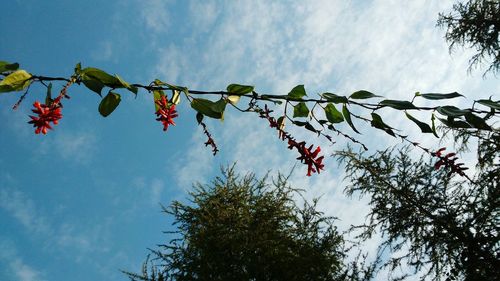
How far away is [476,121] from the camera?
3.73 ft

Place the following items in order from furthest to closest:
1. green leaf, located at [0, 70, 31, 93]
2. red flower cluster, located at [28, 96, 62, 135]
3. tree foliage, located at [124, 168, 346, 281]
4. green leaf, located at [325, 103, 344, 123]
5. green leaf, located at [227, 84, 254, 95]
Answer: tree foliage, located at [124, 168, 346, 281], green leaf, located at [325, 103, 344, 123], green leaf, located at [227, 84, 254, 95], red flower cluster, located at [28, 96, 62, 135], green leaf, located at [0, 70, 31, 93]

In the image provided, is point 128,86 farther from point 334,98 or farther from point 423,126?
point 423,126

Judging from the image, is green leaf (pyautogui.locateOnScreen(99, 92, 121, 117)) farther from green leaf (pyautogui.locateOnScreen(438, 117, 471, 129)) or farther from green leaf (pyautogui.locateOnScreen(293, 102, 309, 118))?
green leaf (pyautogui.locateOnScreen(438, 117, 471, 129))

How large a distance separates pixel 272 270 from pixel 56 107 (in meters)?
8.59

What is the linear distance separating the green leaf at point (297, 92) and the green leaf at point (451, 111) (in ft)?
1.46

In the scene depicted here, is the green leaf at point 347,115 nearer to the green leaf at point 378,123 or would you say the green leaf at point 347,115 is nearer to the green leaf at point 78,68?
the green leaf at point 378,123

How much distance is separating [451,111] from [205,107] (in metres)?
0.80

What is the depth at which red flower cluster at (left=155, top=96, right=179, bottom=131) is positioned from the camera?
1.33 m

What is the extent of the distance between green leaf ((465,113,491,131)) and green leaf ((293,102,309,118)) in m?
0.54

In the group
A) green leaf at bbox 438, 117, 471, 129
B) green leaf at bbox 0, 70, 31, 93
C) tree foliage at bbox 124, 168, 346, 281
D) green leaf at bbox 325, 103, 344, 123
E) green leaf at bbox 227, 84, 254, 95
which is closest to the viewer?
green leaf at bbox 0, 70, 31, 93

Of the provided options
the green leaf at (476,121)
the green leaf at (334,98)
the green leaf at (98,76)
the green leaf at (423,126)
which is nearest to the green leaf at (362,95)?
the green leaf at (334,98)

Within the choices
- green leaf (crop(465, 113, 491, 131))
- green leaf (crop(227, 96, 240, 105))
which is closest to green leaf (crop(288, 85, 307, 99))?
green leaf (crop(227, 96, 240, 105))

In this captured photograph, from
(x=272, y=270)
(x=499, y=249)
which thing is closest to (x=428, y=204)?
(x=499, y=249)

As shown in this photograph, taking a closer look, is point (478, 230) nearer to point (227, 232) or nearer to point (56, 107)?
point (227, 232)
